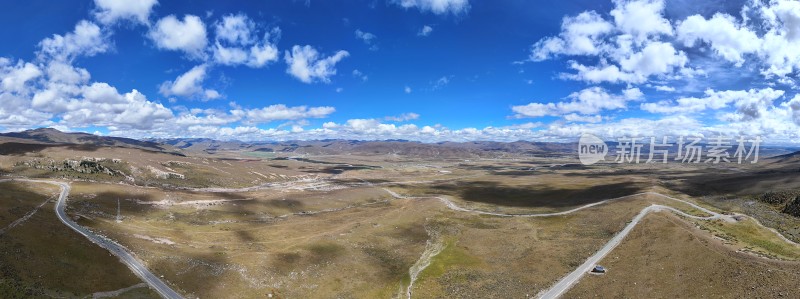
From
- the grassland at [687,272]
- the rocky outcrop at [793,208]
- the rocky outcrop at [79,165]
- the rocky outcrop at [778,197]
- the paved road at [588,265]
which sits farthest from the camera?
the rocky outcrop at [79,165]

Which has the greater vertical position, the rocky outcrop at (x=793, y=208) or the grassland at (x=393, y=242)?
the rocky outcrop at (x=793, y=208)

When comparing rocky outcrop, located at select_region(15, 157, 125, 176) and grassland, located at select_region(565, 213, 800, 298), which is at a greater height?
rocky outcrop, located at select_region(15, 157, 125, 176)

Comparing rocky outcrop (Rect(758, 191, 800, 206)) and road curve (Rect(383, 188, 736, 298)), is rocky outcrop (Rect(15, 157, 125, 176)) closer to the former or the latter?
road curve (Rect(383, 188, 736, 298))

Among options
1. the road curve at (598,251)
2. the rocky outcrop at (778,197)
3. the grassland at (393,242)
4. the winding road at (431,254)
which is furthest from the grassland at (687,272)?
the rocky outcrop at (778,197)

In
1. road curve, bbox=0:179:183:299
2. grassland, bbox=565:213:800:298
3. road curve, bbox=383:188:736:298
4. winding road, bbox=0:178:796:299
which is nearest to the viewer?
grassland, bbox=565:213:800:298

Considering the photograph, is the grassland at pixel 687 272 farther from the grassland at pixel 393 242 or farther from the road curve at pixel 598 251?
the road curve at pixel 598 251

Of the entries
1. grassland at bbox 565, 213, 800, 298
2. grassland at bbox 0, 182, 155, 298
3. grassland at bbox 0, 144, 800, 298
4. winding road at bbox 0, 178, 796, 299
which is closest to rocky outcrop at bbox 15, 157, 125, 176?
grassland at bbox 0, 144, 800, 298

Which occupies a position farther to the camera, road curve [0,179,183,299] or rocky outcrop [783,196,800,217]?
rocky outcrop [783,196,800,217]

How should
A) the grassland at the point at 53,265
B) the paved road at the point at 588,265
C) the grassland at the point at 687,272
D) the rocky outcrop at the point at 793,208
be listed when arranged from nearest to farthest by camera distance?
the grassland at the point at 687,272 → the grassland at the point at 53,265 → the paved road at the point at 588,265 → the rocky outcrop at the point at 793,208

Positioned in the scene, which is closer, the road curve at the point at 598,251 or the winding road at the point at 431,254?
the winding road at the point at 431,254

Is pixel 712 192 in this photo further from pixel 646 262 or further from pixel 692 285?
pixel 692 285

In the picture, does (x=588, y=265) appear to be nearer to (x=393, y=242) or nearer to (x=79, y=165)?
(x=393, y=242)

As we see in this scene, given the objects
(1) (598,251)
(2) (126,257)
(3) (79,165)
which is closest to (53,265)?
(2) (126,257)

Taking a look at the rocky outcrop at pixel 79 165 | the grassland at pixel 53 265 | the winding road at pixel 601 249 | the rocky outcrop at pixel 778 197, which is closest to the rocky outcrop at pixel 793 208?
the rocky outcrop at pixel 778 197
